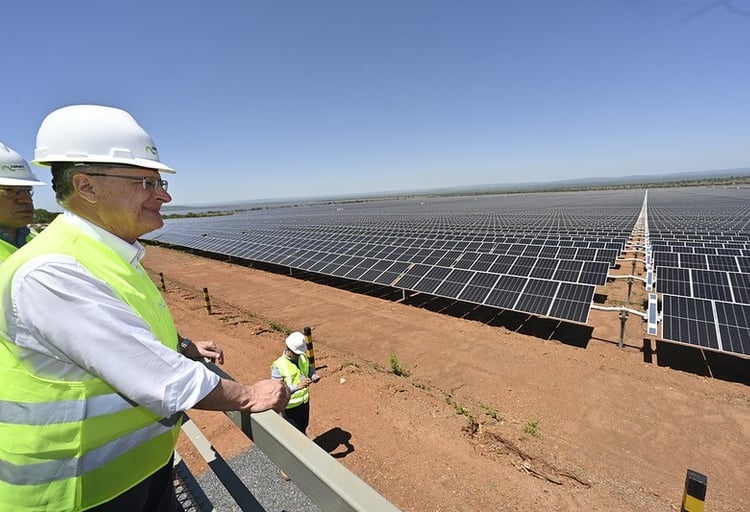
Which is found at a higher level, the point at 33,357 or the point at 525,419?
the point at 33,357

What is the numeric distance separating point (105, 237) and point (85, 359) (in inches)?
20.3

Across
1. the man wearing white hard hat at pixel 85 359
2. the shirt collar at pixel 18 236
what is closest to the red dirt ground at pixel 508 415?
the shirt collar at pixel 18 236

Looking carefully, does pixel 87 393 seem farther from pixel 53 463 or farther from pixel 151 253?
pixel 151 253

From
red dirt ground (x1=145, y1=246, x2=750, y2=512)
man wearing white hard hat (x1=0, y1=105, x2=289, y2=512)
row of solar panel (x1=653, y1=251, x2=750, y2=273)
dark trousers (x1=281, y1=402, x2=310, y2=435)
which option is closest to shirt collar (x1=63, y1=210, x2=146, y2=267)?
man wearing white hard hat (x1=0, y1=105, x2=289, y2=512)

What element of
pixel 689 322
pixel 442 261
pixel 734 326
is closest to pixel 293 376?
pixel 689 322

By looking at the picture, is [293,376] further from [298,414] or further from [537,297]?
[537,297]

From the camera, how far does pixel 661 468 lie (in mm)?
4535

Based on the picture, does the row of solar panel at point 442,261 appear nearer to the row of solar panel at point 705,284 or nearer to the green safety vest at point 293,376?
the row of solar panel at point 705,284

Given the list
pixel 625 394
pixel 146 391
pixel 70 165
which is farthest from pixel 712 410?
pixel 70 165

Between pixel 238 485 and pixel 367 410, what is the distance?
433cm

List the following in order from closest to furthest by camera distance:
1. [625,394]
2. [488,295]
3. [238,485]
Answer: [238,485] < [625,394] < [488,295]

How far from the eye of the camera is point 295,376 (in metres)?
4.36

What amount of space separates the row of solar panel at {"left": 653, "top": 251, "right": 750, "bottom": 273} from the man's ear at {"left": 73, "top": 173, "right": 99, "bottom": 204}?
13711 millimetres

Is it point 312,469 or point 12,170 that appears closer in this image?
point 312,469
